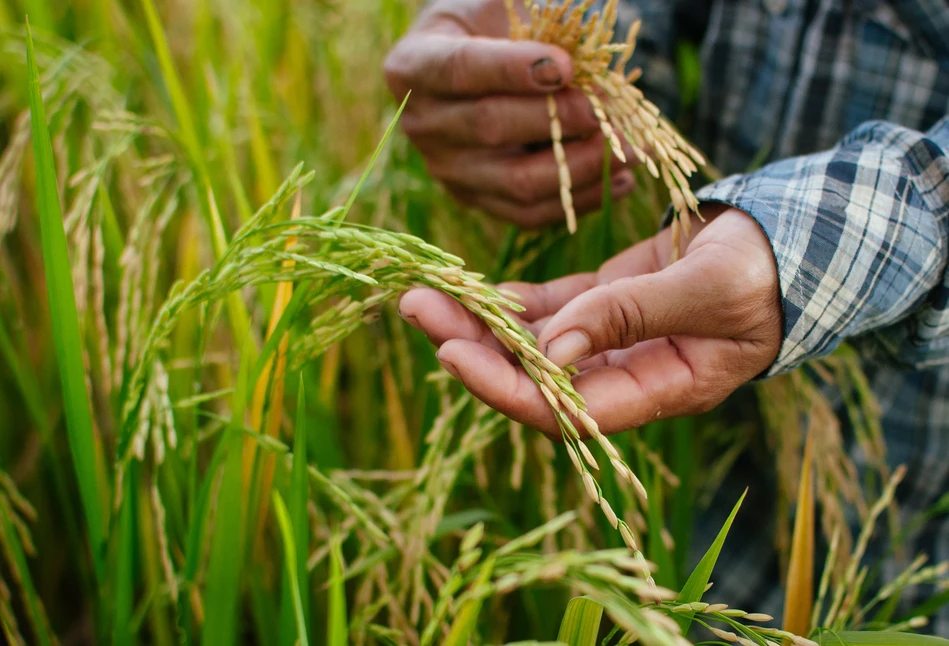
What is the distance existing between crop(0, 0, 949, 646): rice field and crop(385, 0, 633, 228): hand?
0.06m

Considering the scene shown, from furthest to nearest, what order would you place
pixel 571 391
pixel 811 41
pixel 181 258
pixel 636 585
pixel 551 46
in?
1. pixel 181 258
2. pixel 811 41
3. pixel 551 46
4. pixel 571 391
5. pixel 636 585

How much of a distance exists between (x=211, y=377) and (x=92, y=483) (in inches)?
25.4

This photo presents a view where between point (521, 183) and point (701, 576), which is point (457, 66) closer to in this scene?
point (521, 183)

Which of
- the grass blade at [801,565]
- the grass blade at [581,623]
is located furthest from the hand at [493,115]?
the grass blade at [581,623]

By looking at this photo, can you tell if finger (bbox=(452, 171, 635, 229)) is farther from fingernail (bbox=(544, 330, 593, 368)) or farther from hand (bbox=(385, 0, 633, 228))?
fingernail (bbox=(544, 330, 593, 368))

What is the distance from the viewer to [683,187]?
718mm

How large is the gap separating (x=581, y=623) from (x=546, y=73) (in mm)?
661

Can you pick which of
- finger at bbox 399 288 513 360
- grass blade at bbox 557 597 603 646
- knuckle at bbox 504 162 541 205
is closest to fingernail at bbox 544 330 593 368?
finger at bbox 399 288 513 360

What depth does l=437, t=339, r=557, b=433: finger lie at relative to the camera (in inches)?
26.4

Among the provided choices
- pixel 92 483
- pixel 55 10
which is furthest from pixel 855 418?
pixel 55 10

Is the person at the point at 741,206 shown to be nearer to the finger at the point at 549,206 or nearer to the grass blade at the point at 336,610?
the finger at the point at 549,206

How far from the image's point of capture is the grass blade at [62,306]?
2.24ft

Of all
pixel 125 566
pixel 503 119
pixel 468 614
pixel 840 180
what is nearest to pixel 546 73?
pixel 503 119

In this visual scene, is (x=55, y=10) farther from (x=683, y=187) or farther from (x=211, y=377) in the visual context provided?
(x=683, y=187)
